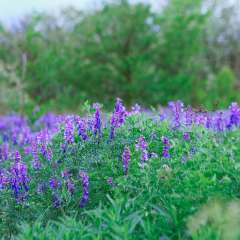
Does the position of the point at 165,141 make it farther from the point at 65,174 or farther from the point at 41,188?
the point at 41,188

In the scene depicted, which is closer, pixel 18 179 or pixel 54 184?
pixel 54 184

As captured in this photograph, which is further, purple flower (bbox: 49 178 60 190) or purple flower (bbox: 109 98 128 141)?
purple flower (bbox: 109 98 128 141)

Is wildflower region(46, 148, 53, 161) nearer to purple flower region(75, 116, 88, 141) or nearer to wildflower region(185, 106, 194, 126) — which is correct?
purple flower region(75, 116, 88, 141)

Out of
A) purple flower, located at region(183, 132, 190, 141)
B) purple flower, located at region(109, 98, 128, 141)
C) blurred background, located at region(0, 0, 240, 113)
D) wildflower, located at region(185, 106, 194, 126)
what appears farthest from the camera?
blurred background, located at region(0, 0, 240, 113)

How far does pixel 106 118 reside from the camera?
241 inches

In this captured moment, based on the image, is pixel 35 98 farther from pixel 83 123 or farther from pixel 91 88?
pixel 83 123

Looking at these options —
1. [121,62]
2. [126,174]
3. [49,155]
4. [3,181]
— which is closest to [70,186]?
[126,174]

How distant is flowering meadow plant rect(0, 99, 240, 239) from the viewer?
4.13 meters

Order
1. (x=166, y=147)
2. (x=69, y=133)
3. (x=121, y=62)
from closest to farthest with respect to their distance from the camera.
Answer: (x=166, y=147)
(x=69, y=133)
(x=121, y=62)

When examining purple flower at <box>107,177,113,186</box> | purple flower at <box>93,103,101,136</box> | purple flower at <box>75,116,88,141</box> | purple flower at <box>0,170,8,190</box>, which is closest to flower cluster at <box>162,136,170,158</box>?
purple flower at <box>107,177,113,186</box>

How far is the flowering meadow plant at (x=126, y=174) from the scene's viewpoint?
413 centimetres

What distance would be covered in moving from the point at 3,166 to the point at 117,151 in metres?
1.69

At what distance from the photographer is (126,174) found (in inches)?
Answer: 190

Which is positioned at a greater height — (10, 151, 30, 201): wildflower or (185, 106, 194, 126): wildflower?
(185, 106, 194, 126): wildflower
